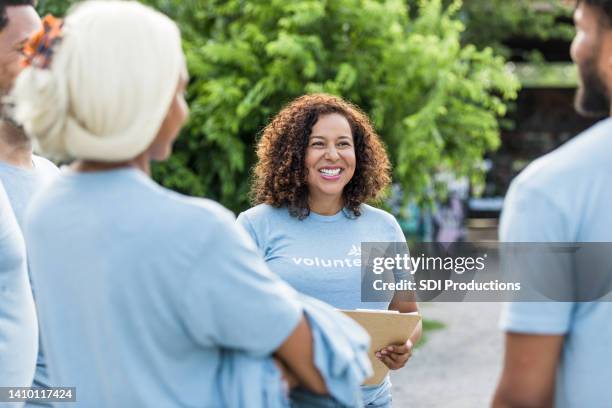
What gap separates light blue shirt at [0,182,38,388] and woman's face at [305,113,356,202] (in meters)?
1.27

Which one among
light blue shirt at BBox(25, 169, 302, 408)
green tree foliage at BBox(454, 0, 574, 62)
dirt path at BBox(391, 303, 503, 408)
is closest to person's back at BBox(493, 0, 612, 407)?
light blue shirt at BBox(25, 169, 302, 408)

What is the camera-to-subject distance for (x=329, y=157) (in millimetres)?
3393

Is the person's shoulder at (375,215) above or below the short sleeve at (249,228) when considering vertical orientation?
above

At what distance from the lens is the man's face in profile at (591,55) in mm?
1742

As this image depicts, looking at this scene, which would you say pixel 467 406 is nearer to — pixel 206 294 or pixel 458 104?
pixel 458 104

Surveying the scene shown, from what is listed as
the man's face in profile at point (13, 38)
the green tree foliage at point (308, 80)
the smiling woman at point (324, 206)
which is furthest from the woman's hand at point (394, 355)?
the green tree foliage at point (308, 80)

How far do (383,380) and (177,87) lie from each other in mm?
1762

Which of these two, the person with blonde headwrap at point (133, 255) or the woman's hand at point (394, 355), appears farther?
the woman's hand at point (394, 355)

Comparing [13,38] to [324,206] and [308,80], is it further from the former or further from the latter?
[308,80]

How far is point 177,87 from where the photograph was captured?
5.49 ft

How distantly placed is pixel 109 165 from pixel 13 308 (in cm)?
95

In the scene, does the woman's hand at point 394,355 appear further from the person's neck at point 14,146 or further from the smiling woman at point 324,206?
the person's neck at point 14,146

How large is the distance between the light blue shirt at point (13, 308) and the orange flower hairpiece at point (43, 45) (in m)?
0.73

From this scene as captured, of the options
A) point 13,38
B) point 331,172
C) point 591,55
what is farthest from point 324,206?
point 591,55
